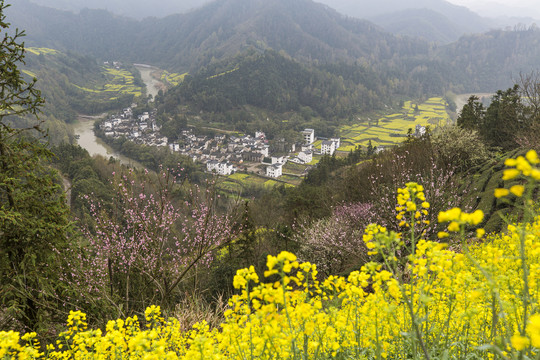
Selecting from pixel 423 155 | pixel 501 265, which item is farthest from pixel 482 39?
pixel 501 265

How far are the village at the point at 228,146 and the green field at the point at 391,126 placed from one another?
7.19 m

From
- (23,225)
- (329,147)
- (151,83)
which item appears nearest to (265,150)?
(329,147)

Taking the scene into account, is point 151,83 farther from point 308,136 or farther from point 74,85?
point 308,136

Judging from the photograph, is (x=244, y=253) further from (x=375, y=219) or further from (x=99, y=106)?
(x=99, y=106)

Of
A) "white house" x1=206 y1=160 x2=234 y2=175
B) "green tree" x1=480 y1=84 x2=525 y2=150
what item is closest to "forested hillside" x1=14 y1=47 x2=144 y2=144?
"white house" x1=206 y1=160 x2=234 y2=175

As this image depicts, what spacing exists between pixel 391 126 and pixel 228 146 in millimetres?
54650

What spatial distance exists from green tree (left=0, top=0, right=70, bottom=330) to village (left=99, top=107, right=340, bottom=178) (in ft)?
217

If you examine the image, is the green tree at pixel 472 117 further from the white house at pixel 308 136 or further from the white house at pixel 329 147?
the white house at pixel 308 136

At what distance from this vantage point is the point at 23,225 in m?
6.10

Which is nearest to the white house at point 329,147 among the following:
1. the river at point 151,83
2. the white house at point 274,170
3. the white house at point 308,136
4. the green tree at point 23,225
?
the white house at point 308,136

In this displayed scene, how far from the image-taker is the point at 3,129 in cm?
660

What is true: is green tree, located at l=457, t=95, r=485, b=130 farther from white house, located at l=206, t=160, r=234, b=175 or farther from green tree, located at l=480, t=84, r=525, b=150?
white house, located at l=206, t=160, r=234, b=175

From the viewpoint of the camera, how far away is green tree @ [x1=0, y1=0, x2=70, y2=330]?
6203mm

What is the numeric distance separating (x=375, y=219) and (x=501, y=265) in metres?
10.4
